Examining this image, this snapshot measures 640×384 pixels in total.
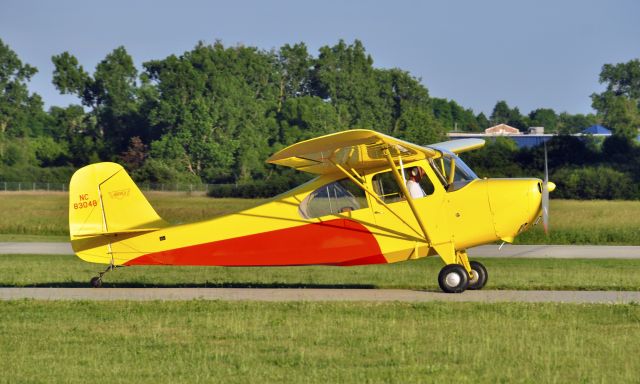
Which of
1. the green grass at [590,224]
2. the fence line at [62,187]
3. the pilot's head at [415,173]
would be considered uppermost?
the pilot's head at [415,173]

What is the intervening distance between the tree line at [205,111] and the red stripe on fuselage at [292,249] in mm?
52481

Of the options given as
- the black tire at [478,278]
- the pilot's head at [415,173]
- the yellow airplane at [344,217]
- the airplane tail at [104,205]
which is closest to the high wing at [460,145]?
the yellow airplane at [344,217]

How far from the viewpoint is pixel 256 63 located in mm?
105688

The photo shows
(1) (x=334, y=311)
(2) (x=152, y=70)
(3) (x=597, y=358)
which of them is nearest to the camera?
(3) (x=597, y=358)

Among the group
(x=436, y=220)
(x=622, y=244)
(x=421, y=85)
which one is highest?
(x=421, y=85)

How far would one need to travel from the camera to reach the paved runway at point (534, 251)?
2662 cm

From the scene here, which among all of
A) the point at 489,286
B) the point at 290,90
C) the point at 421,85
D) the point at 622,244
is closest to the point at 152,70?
the point at 290,90

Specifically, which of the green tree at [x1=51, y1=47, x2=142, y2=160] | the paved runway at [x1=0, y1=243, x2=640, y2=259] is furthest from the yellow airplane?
the green tree at [x1=51, y1=47, x2=142, y2=160]

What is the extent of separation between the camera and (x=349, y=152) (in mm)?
16047

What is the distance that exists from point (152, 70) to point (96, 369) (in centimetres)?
9073

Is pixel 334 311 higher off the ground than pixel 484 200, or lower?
lower

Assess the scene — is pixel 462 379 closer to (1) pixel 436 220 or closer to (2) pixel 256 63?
(1) pixel 436 220

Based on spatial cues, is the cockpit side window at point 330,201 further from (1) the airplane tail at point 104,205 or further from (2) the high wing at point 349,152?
(1) the airplane tail at point 104,205

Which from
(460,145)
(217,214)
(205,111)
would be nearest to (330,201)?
(460,145)
